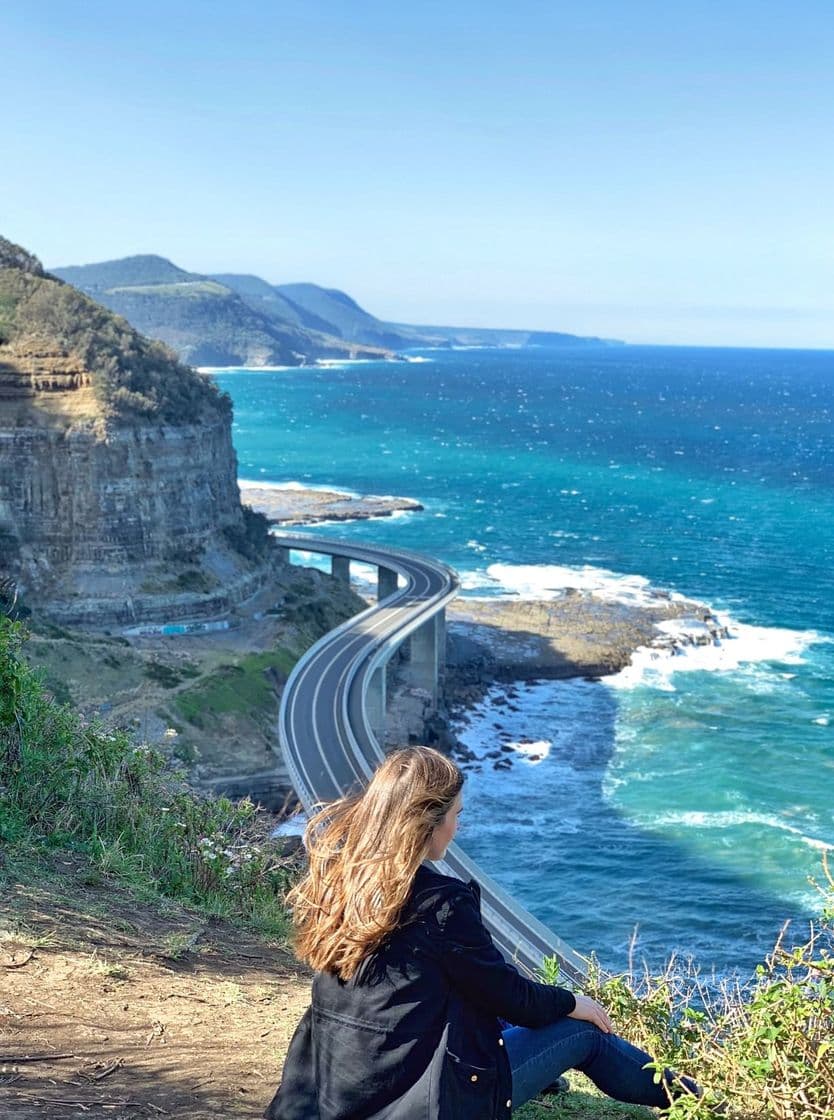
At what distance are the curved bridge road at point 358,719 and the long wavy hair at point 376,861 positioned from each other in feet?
83.1

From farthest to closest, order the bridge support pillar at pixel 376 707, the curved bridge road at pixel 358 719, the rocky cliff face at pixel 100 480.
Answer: the rocky cliff face at pixel 100 480
the bridge support pillar at pixel 376 707
the curved bridge road at pixel 358 719

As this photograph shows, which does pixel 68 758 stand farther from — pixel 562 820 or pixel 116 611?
pixel 116 611

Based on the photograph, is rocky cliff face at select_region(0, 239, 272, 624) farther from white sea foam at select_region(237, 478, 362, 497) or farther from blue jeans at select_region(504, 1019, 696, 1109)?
white sea foam at select_region(237, 478, 362, 497)

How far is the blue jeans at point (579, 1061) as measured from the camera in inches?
247

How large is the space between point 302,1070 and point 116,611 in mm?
55805

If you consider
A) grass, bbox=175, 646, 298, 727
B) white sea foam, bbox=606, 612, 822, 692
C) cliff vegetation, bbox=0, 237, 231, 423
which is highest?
cliff vegetation, bbox=0, 237, 231, 423

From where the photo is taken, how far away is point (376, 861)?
205 inches

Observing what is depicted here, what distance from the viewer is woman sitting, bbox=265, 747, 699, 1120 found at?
521 centimetres

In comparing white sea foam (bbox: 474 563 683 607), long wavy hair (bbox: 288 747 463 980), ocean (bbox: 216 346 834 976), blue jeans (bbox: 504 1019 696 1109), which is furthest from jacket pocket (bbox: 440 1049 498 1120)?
white sea foam (bbox: 474 563 683 607)

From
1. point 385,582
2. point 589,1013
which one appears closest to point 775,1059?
point 589,1013

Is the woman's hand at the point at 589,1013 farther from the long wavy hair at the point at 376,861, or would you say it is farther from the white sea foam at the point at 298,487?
the white sea foam at the point at 298,487

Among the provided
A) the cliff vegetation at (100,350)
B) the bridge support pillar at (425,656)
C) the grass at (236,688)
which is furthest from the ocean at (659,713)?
the cliff vegetation at (100,350)

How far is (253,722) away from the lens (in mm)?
53438

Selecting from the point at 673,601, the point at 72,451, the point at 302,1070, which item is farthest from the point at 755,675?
the point at 302,1070
